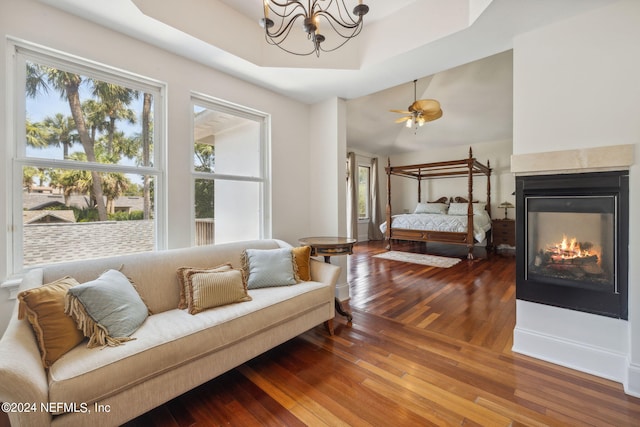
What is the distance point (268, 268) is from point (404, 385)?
4.32 ft

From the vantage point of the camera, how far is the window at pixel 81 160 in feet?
5.90

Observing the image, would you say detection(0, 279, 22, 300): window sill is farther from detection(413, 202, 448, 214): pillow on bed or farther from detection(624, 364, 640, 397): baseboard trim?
detection(413, 202, 448, 214): pillow on bed

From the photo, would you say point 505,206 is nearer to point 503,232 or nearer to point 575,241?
point 503,232

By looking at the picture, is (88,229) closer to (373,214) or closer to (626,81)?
(626,81)

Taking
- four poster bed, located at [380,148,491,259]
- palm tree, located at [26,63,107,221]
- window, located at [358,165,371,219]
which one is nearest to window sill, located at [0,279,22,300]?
palm tree, located at [26,63,107,221]

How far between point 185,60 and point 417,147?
22.6ft

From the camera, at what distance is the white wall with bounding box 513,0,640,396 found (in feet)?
5.53

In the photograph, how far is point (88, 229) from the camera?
6.68 ft

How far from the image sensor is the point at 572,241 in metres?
1.96

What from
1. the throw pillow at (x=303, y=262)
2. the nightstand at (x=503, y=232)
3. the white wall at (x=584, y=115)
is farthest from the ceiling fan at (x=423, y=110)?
the nightstand at (x=503, y=232)

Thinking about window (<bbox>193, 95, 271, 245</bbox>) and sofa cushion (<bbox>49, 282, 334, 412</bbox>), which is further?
window (<bbox>193, 95, 271, 245</bbox>)

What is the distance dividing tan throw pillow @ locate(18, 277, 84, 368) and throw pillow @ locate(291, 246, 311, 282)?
1.51 metres

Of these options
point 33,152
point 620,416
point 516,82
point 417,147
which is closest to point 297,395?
point 620,416

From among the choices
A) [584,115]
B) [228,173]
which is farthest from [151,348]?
[584,115]
